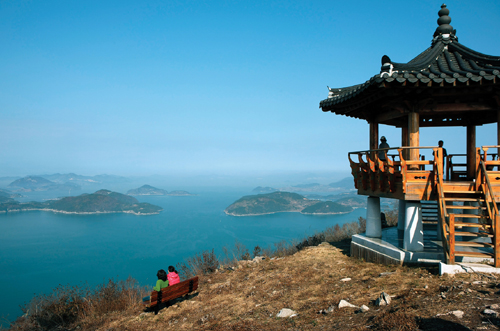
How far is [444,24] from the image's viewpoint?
8.84 m

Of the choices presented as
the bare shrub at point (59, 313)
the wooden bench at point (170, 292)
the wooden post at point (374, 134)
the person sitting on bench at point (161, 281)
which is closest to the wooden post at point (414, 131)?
the wooden post at point (374, 134)

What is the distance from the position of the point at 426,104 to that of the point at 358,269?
4.60 meters

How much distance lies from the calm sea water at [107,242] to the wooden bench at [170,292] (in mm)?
24846

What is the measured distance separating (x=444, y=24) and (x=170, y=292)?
1077 centimetres

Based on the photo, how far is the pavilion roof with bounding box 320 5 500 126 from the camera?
21.4 ft

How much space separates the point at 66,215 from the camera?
104m

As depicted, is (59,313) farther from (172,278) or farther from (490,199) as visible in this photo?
(490,199)

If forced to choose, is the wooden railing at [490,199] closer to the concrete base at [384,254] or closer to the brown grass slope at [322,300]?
the brown grass slope at [322,300]

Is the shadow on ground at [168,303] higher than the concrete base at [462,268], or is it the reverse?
the concrete base at [462,268]

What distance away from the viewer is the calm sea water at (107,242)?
4522 cm

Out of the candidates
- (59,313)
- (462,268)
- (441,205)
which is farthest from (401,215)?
(59,313)

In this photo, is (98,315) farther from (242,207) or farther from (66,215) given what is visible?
(66,215)

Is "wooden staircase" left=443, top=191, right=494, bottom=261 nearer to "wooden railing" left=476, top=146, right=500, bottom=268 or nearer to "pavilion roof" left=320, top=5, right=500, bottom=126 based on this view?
"wooden railing" left=476, top=146, right=500, bottom=268

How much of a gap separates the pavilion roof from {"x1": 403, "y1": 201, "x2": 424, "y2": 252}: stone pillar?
2399 millimetres
